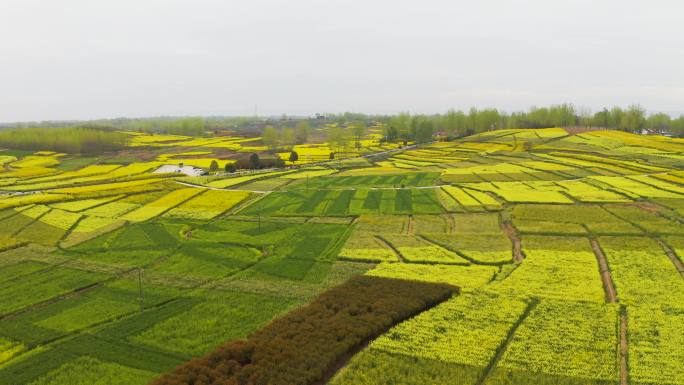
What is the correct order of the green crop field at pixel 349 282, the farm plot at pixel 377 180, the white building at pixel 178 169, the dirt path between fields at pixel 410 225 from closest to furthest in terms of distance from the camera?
the green crop field at pixel 349 282 < the dirt path between fields at pixel 410 225 < the farm plot at pixel 377 180 < the white building at pixel 178 169

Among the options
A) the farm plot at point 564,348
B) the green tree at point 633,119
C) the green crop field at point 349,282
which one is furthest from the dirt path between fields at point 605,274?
the green tree at point 633,119

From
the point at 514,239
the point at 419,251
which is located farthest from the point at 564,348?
the point at 514,239

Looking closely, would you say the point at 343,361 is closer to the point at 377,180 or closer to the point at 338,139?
the point at 377,180

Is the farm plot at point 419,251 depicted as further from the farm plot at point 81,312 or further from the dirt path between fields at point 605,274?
the farm plot at point 81,312

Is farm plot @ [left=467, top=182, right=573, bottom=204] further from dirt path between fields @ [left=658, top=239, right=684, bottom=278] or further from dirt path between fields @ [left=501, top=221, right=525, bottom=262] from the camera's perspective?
dirt path between fields @ [left=658, top=239, right=684, bottom=278]

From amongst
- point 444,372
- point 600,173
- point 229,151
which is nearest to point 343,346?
point 444,372
